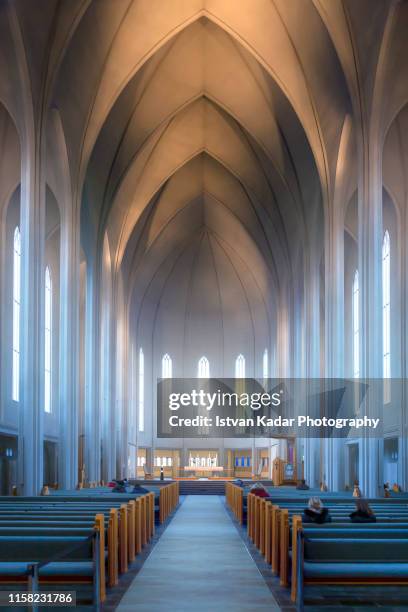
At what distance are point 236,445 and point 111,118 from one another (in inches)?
1054

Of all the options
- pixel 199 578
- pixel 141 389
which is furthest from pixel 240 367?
pixel 199 578

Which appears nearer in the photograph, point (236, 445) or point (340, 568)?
point (340, 568)

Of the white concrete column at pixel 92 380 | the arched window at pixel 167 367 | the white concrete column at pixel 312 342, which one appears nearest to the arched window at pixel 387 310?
the white concrete column at pixel 312 342

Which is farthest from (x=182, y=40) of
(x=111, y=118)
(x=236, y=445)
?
(x=236, y=445)

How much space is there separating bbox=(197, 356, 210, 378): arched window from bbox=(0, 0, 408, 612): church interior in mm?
8019

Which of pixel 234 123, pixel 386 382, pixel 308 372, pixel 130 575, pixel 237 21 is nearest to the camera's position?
pixel 130 575

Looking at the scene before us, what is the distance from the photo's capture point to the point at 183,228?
4384 centimetres

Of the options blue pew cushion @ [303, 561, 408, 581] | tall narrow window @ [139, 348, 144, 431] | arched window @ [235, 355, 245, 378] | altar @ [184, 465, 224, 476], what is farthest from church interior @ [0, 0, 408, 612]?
arched window @ [235, 355, 245, 378]

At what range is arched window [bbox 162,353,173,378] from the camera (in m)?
49.5

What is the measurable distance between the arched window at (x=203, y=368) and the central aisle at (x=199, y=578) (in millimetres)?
32861

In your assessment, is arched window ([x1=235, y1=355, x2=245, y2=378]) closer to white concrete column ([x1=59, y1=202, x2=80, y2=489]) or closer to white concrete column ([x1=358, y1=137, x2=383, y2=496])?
white concrete column ([x1=59, y1=202, x2=80, y2=489])

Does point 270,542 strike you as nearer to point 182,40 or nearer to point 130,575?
point 130,575

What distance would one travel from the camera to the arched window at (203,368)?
164 feet

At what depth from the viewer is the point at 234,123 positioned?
33.4 meters
